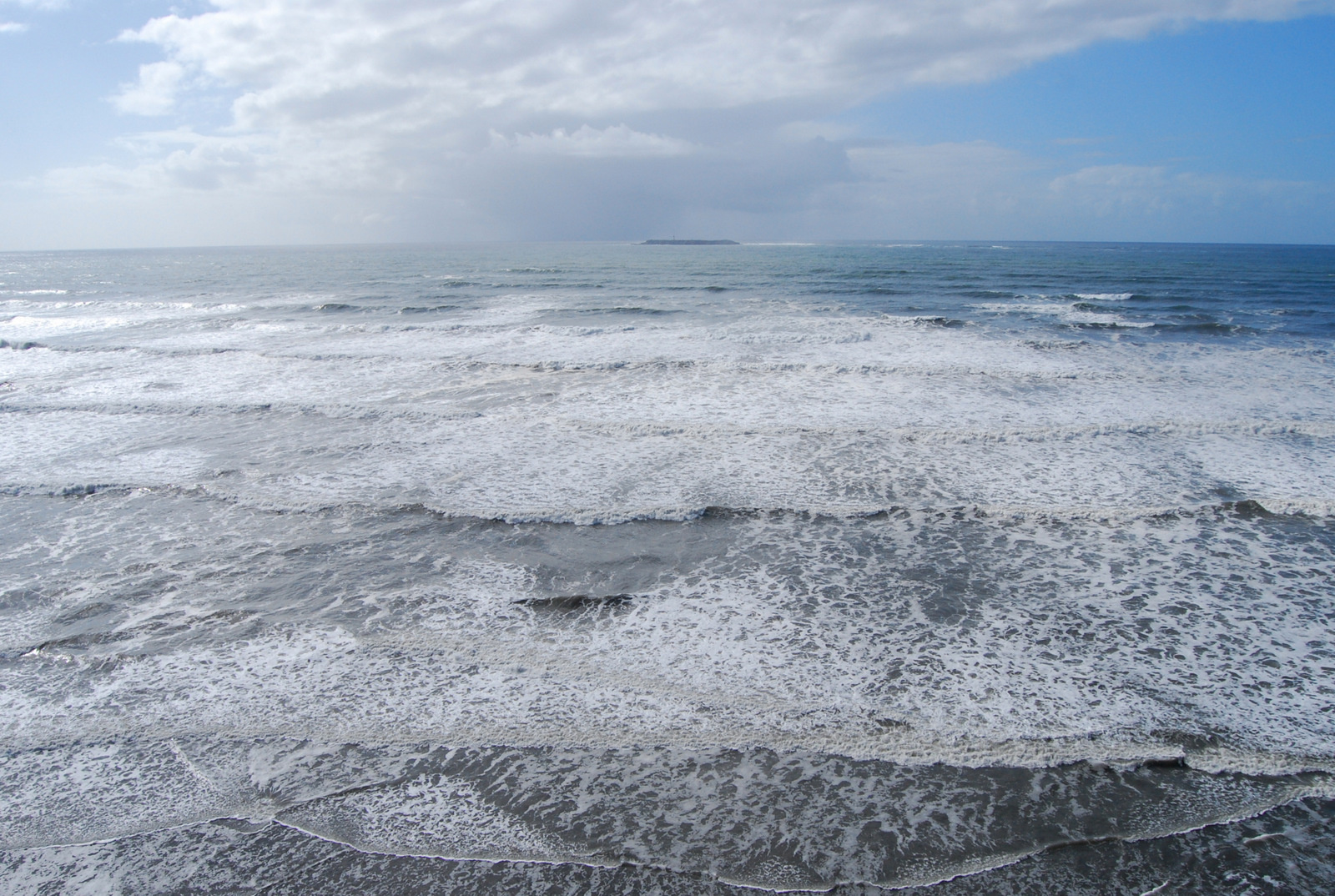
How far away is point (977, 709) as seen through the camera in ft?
13.6

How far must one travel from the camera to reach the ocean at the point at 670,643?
3279mm

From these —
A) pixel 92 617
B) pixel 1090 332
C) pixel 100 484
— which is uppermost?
pixel 1090 332

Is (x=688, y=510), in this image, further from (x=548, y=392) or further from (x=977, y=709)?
(x=548, y=392)

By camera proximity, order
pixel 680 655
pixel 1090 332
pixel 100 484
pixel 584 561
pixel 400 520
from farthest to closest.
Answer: pixel 1090 332, pixel 100 484, pixel 400 520, pixel 584 561, pixel 680 655

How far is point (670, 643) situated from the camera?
484 cm

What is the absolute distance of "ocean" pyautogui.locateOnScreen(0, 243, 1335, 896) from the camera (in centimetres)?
328

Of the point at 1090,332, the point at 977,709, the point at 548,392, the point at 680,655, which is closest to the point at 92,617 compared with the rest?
the point at 680,655

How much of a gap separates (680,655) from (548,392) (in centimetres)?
834

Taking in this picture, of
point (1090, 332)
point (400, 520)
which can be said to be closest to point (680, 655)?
point (400, 520)

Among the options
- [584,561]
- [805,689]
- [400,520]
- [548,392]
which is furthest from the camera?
[548,392]

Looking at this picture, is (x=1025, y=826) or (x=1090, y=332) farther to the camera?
(x=1090, y=332)

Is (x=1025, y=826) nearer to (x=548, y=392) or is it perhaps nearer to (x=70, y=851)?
A: (x=70, y=851)

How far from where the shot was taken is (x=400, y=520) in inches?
275

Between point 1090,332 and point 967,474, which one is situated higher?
point 1090,332
